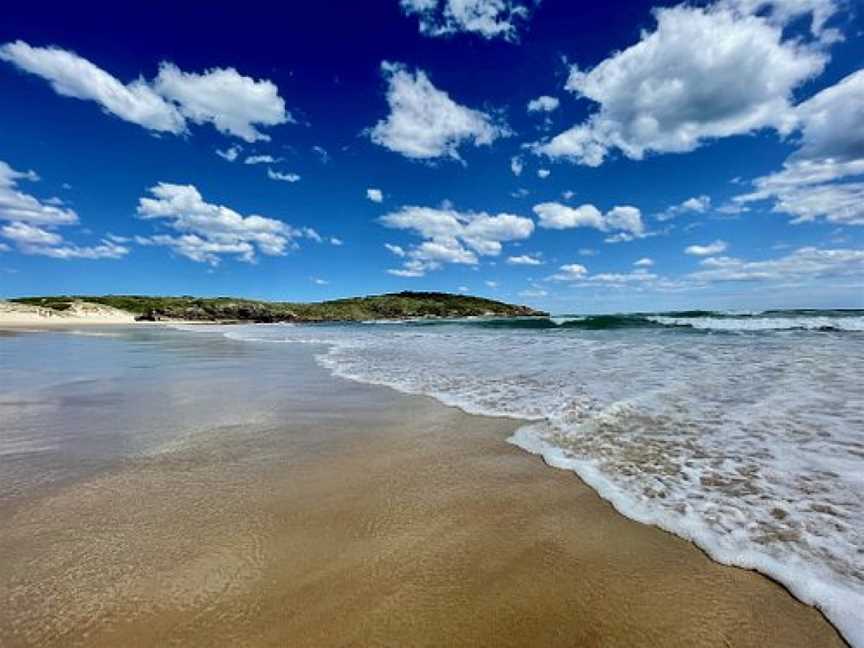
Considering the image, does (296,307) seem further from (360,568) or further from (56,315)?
(360,568)

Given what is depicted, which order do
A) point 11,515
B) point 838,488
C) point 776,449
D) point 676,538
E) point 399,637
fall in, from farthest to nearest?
point 776,449, point 838,488, point 11,515, point 676,538, point 399,637

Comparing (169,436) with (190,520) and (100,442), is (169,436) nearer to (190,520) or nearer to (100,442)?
(100,442)

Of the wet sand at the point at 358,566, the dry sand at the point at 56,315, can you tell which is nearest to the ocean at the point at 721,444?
the wet sand at the point at 358,566

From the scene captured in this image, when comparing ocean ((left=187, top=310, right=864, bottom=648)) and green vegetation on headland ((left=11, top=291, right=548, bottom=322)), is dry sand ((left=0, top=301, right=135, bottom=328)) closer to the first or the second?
green vegetation on headland ((left=11, top=291, right=548, bottom=322))

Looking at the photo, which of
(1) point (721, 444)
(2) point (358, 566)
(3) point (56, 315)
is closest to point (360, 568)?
(2) point (358, 566)

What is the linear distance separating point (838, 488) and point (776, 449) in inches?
37.9

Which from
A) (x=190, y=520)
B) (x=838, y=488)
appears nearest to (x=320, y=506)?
(x=190, y=520)

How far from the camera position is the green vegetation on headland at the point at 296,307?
6531 centimetres

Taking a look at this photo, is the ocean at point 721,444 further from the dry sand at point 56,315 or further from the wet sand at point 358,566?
the dry sand at point 56,315

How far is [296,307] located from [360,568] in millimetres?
79551

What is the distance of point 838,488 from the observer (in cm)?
351

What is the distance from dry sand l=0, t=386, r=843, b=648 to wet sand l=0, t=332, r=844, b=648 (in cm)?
1

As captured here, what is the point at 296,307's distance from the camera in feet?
258

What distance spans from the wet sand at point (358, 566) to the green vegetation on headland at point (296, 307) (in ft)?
215
